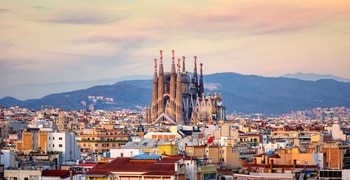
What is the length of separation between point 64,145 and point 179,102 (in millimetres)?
94495

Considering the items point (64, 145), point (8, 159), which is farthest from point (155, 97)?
point (8, 159)

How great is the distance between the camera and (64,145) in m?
73.6

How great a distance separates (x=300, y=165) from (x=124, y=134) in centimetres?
4796

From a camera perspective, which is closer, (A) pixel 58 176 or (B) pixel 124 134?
(A) pixel 58 176

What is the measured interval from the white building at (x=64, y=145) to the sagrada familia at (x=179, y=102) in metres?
85.3

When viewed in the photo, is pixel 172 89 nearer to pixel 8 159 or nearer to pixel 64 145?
pixel 64 145

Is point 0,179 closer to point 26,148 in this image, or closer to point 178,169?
point 178,169

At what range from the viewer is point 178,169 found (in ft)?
154

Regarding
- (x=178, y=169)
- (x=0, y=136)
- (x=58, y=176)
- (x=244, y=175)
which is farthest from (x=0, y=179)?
(x=0, y=136)

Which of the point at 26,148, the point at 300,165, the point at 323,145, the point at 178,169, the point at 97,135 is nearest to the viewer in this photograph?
the point at 178,169

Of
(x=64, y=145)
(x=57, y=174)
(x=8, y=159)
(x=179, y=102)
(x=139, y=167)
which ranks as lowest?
(x=57, y=174)

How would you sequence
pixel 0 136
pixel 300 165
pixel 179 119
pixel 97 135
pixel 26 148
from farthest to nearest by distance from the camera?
pixel 179 119
pixel 0 136
pixel 97 135
pixel 26 148
pixel 300 165

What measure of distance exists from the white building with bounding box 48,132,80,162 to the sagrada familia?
85264mm

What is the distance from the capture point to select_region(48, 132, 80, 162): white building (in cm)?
7306
